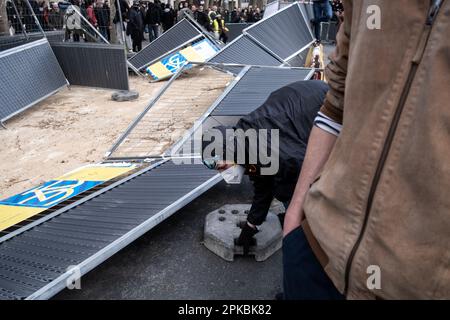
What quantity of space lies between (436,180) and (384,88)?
21 centimetres

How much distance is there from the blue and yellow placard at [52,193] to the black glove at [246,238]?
70.6 inches

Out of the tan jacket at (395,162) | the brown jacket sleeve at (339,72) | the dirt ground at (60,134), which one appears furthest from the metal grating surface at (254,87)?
the tan jacket at (395,162)

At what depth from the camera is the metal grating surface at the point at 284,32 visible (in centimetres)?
787

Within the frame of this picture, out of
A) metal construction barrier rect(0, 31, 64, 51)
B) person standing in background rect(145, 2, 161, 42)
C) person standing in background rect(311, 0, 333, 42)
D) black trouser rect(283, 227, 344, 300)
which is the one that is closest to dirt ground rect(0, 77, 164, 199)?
metal construction barrier rect(0, 31, 64, 51)

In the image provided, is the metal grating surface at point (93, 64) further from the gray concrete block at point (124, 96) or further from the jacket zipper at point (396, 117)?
the jacket zipper at point (396, 117)

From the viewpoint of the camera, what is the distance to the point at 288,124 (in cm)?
260

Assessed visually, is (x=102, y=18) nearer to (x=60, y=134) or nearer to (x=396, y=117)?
(x=60, y=134)

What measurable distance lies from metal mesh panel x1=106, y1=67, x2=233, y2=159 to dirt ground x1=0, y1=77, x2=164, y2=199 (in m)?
0.35

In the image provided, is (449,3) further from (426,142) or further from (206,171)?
(206,171)

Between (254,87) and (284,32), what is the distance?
385cm

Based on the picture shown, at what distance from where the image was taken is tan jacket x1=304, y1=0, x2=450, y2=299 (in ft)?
2.19

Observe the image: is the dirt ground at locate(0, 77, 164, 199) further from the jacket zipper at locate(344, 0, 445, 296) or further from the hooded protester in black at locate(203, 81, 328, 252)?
the jacket zipper at locate(344, 0, 445, 296)

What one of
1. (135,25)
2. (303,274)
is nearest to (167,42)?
(135,25)
